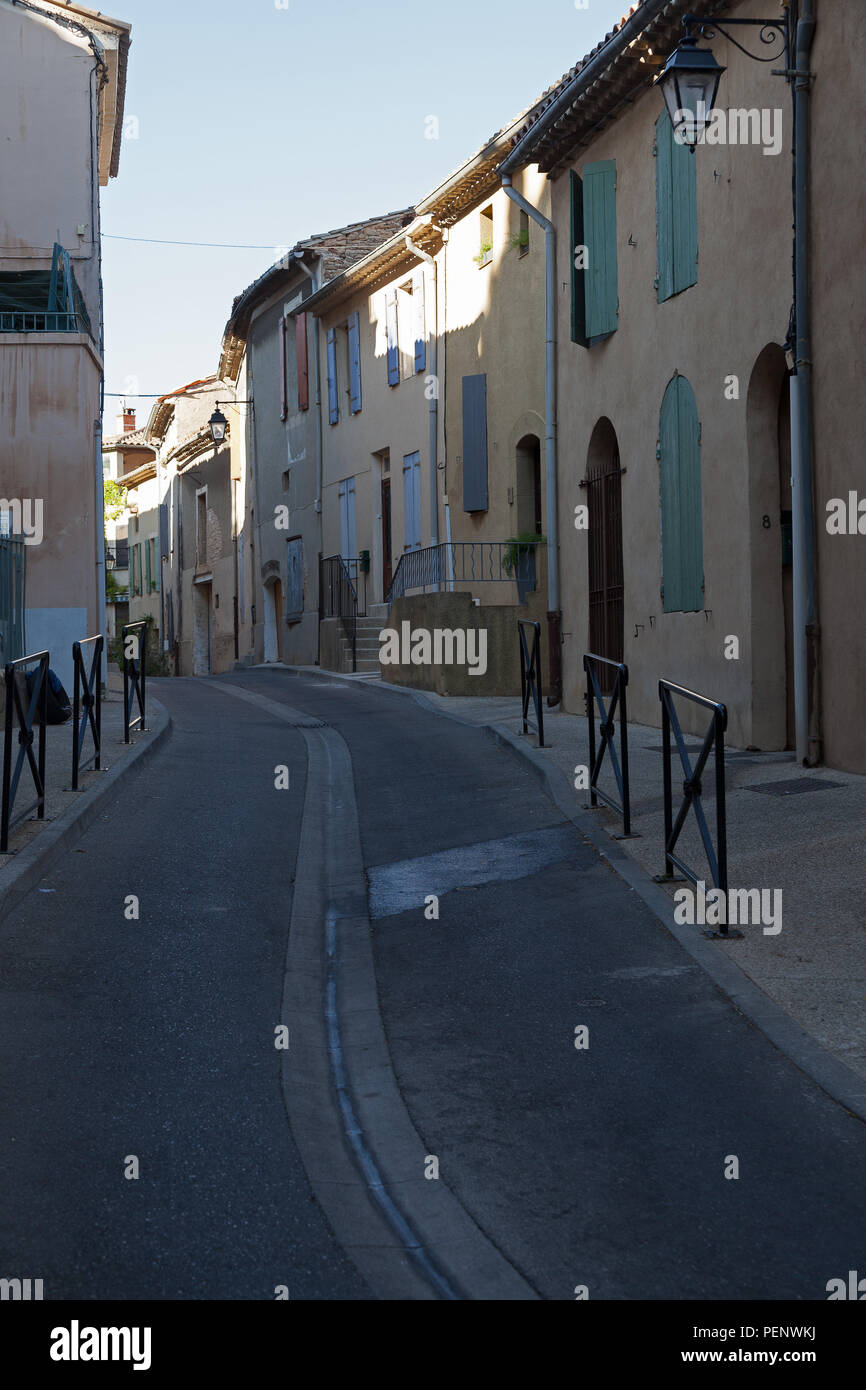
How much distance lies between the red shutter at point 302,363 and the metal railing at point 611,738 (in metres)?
20.7

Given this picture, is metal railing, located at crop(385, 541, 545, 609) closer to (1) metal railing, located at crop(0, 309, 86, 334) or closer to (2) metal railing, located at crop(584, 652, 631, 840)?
(1) metal railing, located at crop(0, 309, 86, 334)

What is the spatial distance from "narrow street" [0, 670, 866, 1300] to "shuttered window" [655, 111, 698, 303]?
645 cm

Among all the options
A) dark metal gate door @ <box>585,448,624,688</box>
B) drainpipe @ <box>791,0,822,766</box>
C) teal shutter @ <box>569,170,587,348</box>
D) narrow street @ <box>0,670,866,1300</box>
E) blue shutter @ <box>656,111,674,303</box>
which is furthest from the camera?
teal shutter @ <box>569,170,587,348</box>

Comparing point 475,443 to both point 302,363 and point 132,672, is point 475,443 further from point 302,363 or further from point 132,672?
point 302,363

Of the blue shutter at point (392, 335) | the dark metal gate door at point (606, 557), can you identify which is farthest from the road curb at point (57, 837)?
the blue shutter at point (392, 335)

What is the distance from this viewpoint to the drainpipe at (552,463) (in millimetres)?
16344

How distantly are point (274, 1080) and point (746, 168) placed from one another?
9.01 metres

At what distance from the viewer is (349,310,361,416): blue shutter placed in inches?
1046

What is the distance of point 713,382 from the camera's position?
12.1 metres

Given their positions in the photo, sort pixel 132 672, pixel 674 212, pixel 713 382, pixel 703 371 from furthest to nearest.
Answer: pixel 132 672 < pixel 674 212 < pixel 703 371 < pixel 713 382

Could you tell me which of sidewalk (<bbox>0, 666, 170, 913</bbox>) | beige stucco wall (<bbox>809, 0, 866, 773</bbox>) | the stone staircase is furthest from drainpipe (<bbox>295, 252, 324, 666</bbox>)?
beige stucco wall (<bbox>809, 0, 866, 773</bbox>)

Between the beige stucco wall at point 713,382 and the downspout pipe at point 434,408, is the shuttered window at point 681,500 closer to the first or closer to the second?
the beige stucco wall at point 713,382

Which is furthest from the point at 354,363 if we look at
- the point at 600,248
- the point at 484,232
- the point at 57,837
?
the point at 57,837

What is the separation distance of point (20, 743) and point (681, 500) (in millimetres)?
6847
